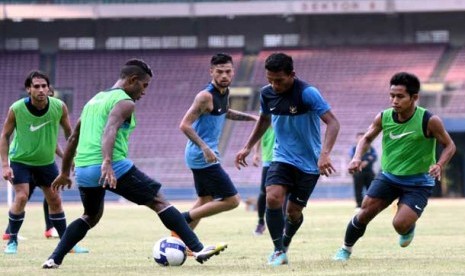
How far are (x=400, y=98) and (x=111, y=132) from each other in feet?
9.61

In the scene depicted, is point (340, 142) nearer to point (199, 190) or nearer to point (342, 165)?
point (342, 165)

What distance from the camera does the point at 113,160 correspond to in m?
10.1

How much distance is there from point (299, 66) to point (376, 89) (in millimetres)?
3999

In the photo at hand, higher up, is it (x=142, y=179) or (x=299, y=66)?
(x=142, y=179)

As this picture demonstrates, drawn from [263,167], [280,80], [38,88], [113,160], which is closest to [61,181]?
[113,160]

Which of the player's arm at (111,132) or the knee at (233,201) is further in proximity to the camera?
the knee at (233,201)

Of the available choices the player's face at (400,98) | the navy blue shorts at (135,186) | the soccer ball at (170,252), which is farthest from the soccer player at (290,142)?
the navy blue shorts at (135,186)

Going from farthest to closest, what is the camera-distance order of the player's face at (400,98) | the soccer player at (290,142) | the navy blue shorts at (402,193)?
the navy blue shorts at (402,193), the player's face at (400,98), the soccer player at (290,142)

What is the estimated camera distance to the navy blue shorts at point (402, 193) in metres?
11.2

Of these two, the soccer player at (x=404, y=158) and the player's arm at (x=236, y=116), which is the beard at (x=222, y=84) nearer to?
the player's arm at (x=236, y=116)

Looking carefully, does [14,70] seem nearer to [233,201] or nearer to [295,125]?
[233,201]

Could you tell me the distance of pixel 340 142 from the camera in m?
45.9

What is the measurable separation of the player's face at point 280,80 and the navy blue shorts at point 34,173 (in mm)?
4027

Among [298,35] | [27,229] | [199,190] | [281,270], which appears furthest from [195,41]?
[281,270]
